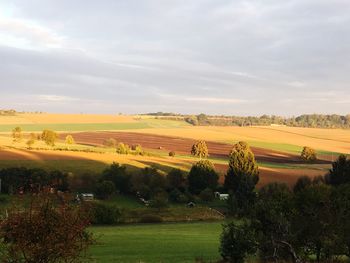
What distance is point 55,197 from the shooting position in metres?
13.6

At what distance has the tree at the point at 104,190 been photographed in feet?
247

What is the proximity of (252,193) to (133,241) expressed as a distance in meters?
43.9

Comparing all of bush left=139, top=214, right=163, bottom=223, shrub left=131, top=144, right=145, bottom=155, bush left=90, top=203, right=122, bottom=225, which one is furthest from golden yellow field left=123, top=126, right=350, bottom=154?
bush left=90, top=203, right=122, bottom=225

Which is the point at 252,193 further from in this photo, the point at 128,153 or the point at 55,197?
the point at 55,197

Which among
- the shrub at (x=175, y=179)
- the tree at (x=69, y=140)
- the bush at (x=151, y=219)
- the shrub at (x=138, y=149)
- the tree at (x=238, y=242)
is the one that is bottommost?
the bush at (x=151, y=219)

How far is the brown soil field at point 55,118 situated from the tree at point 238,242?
479ft

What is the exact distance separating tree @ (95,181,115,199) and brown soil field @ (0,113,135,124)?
90.7m

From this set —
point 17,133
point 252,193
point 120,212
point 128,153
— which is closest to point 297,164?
point 252,193

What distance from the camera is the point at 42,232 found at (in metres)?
12.4

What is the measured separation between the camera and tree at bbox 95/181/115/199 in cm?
7538

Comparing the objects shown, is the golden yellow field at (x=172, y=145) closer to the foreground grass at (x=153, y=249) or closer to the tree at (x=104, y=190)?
the tree at (x=104, y=190)

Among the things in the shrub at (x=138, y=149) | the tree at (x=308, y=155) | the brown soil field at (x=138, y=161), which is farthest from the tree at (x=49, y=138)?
the tree at (x=308, y=155)

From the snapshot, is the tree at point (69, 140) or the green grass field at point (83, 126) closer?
the tree at point (69, 140)

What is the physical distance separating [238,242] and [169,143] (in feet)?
352
